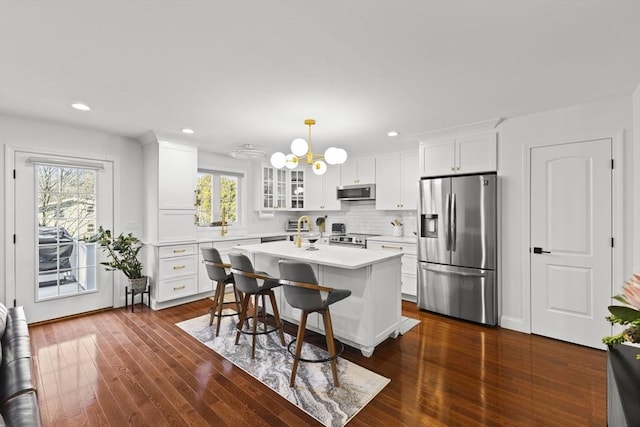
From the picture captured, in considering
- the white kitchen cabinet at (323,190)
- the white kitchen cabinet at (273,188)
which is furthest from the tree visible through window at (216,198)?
the white kitchen cabinet at (323,190)

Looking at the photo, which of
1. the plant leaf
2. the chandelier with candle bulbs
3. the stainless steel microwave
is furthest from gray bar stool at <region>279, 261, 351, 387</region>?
the stainless steel microwave

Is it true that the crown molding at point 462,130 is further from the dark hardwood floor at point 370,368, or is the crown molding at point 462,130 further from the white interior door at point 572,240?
the dark hardwood floor at point 370,368

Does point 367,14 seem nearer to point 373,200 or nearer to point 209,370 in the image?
point 209,370

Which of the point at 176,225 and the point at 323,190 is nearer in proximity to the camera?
the point at 176,225

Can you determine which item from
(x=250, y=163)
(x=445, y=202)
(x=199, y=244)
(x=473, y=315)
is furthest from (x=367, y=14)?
(x=250, y=163)

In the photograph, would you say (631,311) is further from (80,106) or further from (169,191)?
(169,191)

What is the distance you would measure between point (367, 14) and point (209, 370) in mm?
2819

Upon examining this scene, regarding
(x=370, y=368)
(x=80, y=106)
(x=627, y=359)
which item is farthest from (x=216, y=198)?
(x=627, y=359)

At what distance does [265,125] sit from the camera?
3652 mm

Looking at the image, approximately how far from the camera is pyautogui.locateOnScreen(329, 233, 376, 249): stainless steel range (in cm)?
511

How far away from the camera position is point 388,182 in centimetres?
507

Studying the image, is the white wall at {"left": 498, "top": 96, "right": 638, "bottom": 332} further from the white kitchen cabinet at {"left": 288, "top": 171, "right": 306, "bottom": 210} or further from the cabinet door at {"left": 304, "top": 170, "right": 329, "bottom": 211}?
the white kitchen cabinet at {"left": 288, "top": 171, "right": 306, "bottom": 210}

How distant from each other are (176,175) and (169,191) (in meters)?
0.25

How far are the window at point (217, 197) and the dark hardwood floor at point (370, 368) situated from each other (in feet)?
7.30
